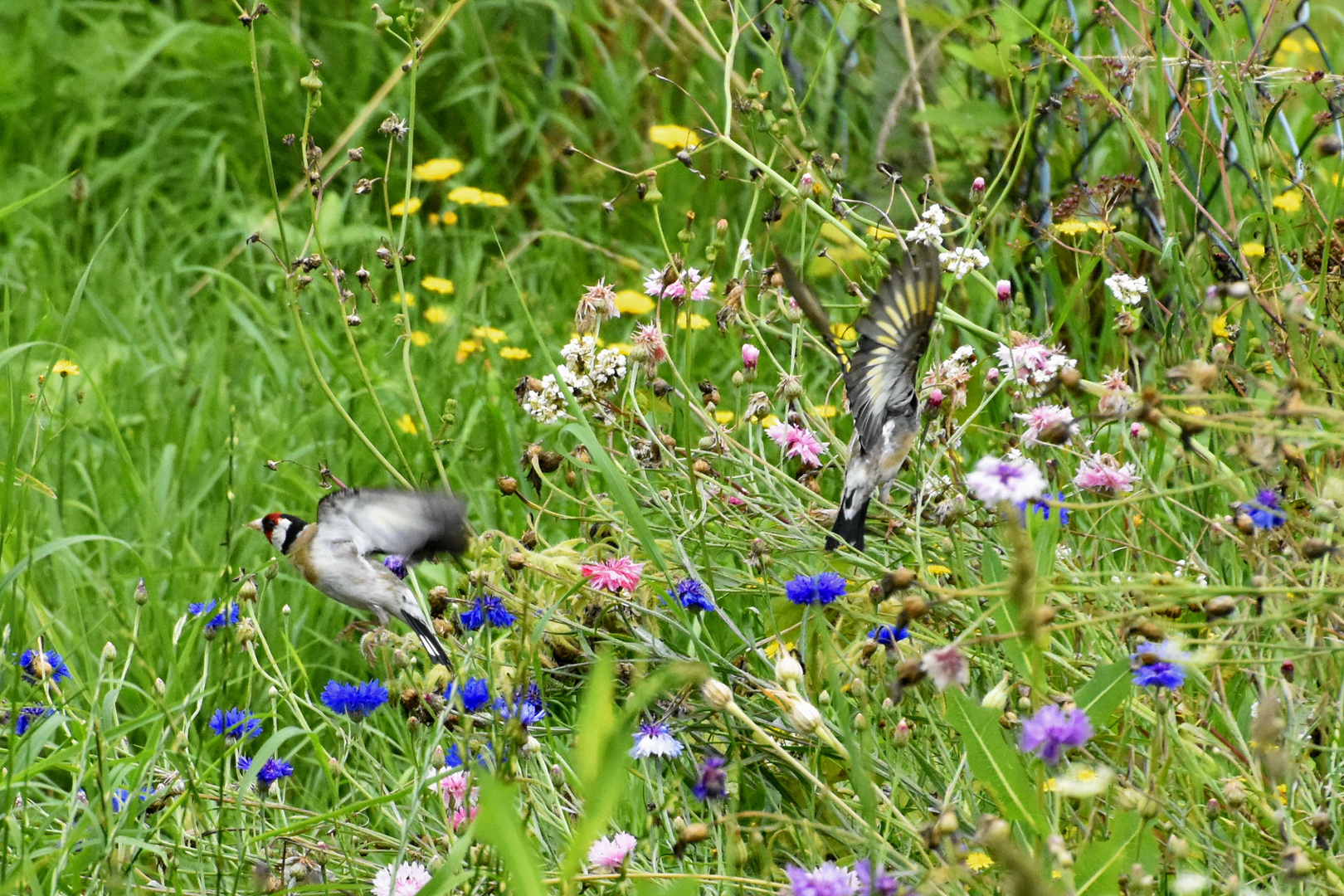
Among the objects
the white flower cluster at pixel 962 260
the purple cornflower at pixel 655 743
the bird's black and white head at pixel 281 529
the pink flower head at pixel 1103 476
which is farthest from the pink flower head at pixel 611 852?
the bird's black and white head at pixel 281 529

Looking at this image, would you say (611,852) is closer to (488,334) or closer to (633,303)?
(488,334)

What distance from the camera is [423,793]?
1727mm

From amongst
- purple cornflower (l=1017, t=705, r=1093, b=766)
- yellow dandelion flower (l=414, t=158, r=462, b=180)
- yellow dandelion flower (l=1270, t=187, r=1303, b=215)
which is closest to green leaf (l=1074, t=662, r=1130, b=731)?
purple cornflower (l=1017, t=705, r=1093, b=766)

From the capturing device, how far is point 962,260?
2135 mm

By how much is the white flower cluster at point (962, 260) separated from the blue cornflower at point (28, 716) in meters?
1.30

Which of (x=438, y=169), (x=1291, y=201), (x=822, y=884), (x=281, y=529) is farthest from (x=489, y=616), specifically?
(x=438, y=169)

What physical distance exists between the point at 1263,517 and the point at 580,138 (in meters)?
3.67

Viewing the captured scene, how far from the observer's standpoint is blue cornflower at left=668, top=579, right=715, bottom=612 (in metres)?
1.83

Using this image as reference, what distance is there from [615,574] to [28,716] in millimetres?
773

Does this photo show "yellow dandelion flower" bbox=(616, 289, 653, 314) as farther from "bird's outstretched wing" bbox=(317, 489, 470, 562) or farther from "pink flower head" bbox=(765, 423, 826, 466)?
"bird's outstretched wing" bbox=(317, 489, 470, 562)

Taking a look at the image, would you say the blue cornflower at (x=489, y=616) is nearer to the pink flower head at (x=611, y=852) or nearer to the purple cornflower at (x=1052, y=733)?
the pink flower head at (x=611, y=852)

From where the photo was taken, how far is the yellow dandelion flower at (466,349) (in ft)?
11.5

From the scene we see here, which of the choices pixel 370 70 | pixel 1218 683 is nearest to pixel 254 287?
pixel 370 70

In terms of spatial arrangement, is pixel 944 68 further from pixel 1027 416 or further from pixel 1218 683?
pixel 1218 683
